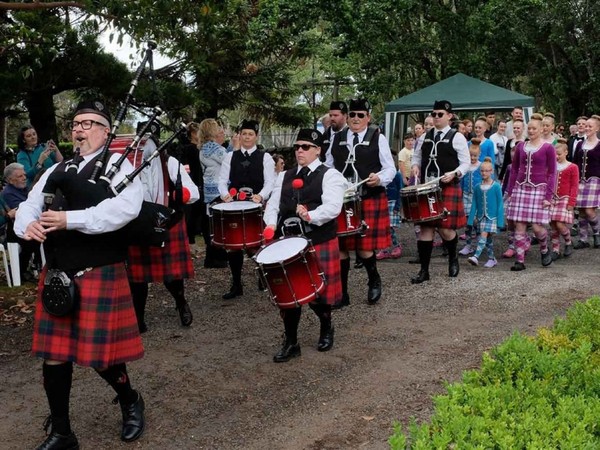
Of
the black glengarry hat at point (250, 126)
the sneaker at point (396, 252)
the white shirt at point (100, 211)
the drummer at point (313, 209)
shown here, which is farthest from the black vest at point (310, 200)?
the sneaker at point (396, 252)

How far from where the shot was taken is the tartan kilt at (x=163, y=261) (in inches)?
210

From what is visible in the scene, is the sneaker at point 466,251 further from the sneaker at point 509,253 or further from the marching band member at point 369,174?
the marching band member at point 369,174

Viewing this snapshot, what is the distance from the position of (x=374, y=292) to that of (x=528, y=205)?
2358 mm

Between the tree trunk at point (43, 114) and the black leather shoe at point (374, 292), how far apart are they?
20.9 feet

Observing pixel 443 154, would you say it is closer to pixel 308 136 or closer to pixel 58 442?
pixel 308 136

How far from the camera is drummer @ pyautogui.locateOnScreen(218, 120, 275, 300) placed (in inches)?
260

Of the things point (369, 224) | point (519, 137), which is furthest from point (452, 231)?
point (519, 137)

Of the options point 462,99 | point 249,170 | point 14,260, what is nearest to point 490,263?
point 249,170

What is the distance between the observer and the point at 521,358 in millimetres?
3365

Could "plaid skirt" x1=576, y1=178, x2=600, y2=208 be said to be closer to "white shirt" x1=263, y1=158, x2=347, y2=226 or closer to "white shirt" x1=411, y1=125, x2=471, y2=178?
"white shirt" x1=411, y1=125, x2=471, y2=178

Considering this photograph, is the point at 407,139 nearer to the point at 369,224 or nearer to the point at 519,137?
the point at 519,137

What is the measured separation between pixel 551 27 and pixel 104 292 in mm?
17571

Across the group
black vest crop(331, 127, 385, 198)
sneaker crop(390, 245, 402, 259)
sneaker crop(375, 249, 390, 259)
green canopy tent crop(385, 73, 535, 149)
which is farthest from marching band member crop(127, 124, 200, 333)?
green canopy tent crop(385, 73, 535, 149)

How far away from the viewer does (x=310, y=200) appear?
482cm
